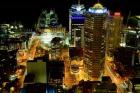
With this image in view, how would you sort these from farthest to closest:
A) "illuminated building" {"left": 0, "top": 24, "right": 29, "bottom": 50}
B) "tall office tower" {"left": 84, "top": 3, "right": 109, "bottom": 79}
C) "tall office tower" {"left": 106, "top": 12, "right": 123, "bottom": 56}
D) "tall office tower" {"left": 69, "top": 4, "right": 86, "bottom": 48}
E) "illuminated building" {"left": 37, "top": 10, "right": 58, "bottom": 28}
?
"illuminated building" {"left": 37, "top": 10, "right": 58, "bottom": 28}, "tall office tower" {"left": 69, "top": 4, "right": 86, "bottom": 48}, "tall office tower" {"left": 106, "top": 12, "right": 123, "bottom": 56}, "illuminated building" {"left": 0, "top": 24, "right": 29, "bottom": 50}, "tall office tower" {"left": 84, "top": 3, "right": 109, "bottom": 79}

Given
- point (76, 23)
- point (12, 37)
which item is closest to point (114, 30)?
point (76, 23)

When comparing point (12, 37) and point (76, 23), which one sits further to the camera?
point (76, 23)

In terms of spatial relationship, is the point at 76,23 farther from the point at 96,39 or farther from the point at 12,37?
the point at 12,37

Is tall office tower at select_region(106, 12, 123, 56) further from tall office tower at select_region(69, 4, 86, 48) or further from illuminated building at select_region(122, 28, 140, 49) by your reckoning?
tall office tower at select_region(69, 4, 86, 48)

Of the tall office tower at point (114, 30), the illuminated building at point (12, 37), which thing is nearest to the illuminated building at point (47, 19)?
the illuminated building at point (12, 37)

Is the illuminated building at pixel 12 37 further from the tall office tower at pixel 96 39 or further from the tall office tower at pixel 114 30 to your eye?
the tall office tower at pixel 114 30

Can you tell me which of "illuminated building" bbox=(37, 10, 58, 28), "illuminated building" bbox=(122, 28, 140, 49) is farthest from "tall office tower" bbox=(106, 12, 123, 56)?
"illuminated building" bbox=(37, 10, 58, 28)

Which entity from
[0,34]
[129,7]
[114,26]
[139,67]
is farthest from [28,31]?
[139,67]

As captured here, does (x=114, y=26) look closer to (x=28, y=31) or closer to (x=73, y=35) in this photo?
(x=73, y=35)

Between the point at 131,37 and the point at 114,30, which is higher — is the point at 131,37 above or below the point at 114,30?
below
